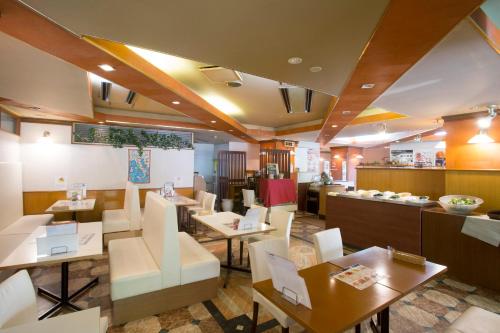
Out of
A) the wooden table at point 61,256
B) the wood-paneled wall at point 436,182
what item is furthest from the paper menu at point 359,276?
the wood-paneled wall at point 436,182

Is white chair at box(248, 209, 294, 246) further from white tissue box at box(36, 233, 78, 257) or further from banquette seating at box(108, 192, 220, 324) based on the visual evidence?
white tissue box at box(36, 233, 78, 257)

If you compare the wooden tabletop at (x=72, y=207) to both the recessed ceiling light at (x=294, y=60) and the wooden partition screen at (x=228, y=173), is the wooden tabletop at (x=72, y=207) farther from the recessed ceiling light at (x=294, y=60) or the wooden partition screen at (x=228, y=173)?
the wooden partition screen at (x=228, y=173)

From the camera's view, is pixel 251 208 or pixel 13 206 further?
pixel 13 206

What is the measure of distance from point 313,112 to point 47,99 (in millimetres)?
5236

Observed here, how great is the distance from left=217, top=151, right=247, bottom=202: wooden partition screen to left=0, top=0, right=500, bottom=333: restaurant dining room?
2.54m

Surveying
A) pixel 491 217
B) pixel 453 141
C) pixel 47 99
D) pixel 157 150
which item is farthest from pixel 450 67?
pixel 157 150

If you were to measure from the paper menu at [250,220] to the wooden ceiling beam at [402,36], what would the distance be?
1.95 m

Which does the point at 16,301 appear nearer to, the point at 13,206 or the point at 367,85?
the point at 367,85

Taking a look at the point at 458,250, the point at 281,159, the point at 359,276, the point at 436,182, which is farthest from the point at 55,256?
the point at 281,159

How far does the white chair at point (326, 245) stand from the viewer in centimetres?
243

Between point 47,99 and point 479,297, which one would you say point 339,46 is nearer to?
point 479,297

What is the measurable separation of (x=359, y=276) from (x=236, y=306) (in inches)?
58.4

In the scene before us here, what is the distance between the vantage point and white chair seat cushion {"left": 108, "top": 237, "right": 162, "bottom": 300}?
230 centimetres

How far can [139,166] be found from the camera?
21.0 feet
